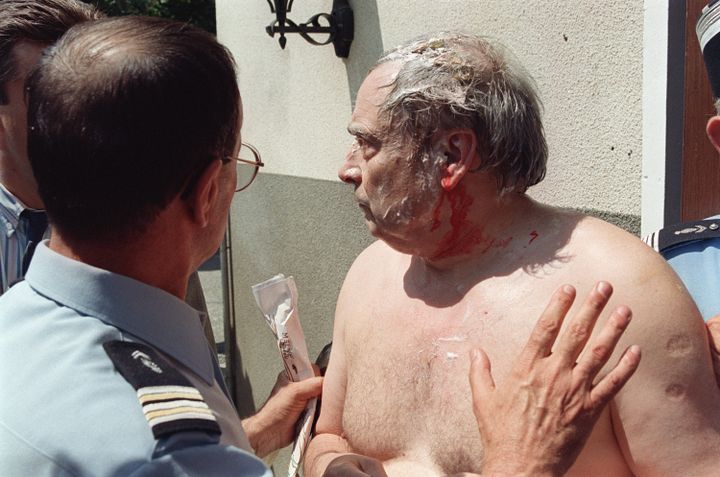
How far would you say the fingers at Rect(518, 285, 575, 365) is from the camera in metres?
1.49

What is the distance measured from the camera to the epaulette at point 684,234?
197 centimetres

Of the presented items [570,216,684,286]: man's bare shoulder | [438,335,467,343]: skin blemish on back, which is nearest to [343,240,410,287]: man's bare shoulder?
[438,335,467,343]: skin blemish on back

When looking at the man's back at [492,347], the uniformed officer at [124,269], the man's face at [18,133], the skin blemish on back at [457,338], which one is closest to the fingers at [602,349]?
the uniformed officer at [124,269]

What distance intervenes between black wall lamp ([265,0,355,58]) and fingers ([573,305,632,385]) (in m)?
2.69

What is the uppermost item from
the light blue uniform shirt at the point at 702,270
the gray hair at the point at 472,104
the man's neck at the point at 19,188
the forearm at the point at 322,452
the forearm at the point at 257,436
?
the gray hair at the point at 472,104

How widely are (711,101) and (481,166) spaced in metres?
0.70

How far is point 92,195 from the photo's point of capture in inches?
49.9

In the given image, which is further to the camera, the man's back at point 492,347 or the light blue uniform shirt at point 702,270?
the light blue uniform shirt at point 702,270

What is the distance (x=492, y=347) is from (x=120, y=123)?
1.07 m

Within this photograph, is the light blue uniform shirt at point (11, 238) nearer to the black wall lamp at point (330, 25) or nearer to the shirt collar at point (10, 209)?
the shirt collar at point (10, 209)

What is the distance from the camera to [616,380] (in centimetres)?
145

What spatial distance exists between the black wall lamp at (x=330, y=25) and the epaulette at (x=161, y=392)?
284 centimetres

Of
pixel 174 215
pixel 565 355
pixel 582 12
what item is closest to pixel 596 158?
pixel 582 12

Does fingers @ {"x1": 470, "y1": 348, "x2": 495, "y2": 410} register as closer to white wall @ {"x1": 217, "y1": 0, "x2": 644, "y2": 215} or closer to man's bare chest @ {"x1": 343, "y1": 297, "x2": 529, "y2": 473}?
man's bare chest @ {"x1": 343, "y1": 297, "x2": 529, "y2": 473}
